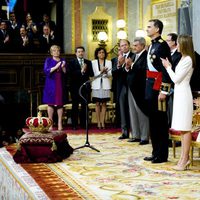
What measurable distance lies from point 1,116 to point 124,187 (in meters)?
4.00

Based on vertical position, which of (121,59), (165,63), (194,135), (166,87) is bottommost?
(194,135)

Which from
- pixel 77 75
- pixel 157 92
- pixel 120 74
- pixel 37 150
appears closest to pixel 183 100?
pixel 157 92

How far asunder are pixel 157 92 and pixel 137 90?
1.81 meters

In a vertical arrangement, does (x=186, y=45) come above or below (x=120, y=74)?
above

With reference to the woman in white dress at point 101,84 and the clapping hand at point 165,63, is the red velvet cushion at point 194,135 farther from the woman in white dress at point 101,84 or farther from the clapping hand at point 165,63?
the woman in white dress at point 101,84

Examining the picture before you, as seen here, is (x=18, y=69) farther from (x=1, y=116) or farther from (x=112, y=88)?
(x=1, y=116)

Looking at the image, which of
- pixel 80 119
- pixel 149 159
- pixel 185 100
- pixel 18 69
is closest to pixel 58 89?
pixel 80 119

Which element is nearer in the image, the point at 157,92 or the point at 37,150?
the point at 157,92

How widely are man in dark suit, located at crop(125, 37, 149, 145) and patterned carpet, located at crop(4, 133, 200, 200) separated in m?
0.53

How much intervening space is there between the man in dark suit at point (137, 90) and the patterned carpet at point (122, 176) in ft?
1.73

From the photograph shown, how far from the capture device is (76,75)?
11.8m

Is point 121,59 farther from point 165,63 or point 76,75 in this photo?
point 165,63

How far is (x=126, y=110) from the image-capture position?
32.7ft

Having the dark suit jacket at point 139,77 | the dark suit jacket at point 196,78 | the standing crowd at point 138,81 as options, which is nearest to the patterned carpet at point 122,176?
the standing crowd at point 138,81
